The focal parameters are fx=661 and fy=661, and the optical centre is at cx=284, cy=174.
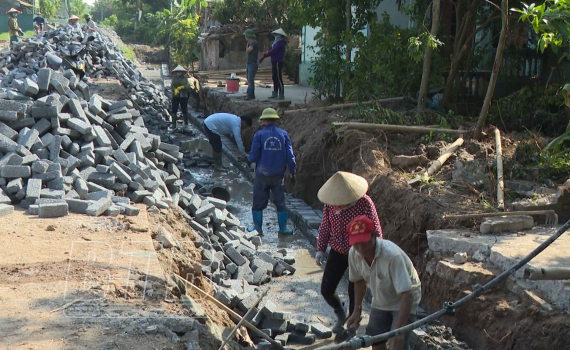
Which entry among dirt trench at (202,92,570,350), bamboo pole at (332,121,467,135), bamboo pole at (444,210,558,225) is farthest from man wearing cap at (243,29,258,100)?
bamboo pole at (444,210,558,225)

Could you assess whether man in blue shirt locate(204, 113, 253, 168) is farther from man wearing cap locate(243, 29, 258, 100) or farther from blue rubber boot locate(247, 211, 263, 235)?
man wearing cap locate(243, 29, 258, 100)

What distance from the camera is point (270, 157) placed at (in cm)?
990

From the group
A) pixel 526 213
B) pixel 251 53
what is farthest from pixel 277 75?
pixel 526 213

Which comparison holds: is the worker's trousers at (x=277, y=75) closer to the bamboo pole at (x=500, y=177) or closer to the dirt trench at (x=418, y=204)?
the dirt trench at (x=418, y=204)

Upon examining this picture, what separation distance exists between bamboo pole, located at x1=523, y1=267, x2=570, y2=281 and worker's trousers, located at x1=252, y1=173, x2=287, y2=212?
5430mm

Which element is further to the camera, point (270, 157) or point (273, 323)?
point (270, 157)

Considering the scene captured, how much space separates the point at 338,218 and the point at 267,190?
423 cm

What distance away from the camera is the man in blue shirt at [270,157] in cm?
984

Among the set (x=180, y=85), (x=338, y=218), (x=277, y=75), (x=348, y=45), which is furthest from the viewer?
(x=180, y=85)

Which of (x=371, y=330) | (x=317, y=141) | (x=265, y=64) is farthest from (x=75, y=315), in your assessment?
(x=265, y=64)

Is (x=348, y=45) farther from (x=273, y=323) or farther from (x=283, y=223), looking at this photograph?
(x=273, y=323)

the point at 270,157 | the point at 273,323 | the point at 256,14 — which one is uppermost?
the point at 256,14

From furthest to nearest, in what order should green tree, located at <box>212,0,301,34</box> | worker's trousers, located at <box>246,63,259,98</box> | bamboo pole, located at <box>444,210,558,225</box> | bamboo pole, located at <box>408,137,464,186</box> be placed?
1. green tree, located at <box>212,0,301,34</box>
2. worker's trousers, located at <box>246,63,259,98</box>
3. bamboo pole, located at <box>408,137,464,186</box>
4. bamboo pole, located at <box>444,210,558,225</box>

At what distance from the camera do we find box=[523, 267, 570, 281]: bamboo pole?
4995mm
